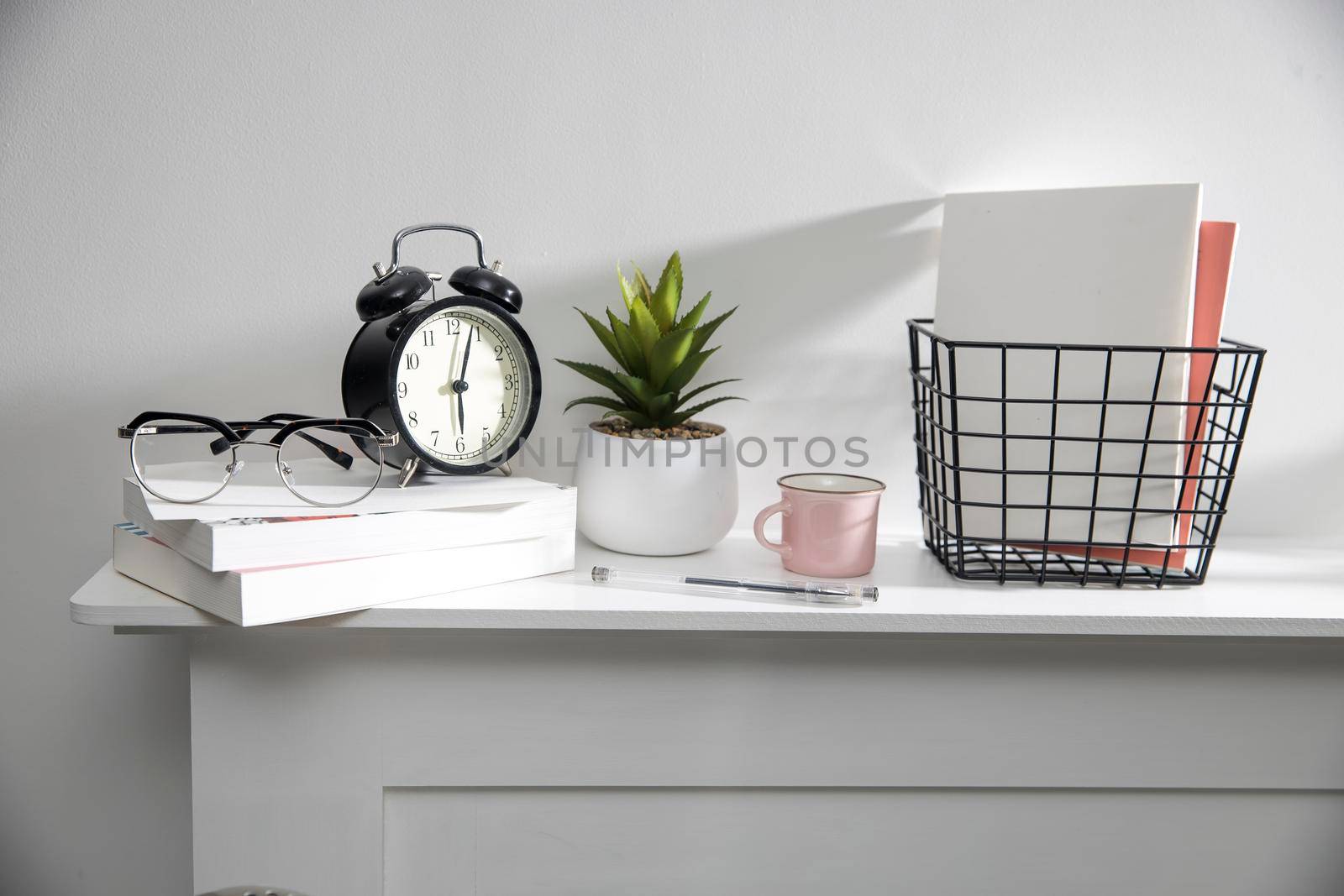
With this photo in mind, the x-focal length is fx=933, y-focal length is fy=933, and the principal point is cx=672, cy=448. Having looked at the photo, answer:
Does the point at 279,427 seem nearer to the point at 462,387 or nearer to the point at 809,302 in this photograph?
the point at 462,387

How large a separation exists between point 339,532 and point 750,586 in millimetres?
279

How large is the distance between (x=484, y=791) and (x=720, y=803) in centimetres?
17

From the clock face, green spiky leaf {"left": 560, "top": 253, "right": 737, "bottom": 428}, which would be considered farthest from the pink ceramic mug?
the clock face

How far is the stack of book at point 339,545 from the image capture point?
56 centimetres

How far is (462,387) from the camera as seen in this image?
26.8 inches

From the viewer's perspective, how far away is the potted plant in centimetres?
72

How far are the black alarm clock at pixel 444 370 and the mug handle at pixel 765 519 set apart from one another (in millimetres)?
194

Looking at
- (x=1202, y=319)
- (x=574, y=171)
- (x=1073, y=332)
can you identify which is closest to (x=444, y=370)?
(x=574, y=171)

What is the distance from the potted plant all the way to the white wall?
0.35 feet

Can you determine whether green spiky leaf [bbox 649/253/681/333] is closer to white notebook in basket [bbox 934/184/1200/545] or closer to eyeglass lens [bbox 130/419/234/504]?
white notebook in basket [bbox 934/184/1200/545]

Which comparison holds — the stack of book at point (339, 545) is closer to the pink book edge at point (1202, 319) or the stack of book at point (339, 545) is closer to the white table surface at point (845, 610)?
the white table surface at point (845, 610)

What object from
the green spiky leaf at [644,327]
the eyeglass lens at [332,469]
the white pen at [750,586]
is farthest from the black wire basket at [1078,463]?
the eyeglass lens at [332,469]

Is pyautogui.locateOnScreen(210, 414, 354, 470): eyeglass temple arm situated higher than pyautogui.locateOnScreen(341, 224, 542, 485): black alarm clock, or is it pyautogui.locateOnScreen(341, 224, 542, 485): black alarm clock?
pyautogui.locateOnScreen(341, 224, 542, 485): black alarm clock

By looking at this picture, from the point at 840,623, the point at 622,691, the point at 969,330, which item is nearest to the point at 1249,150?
→ the point at 969,330
